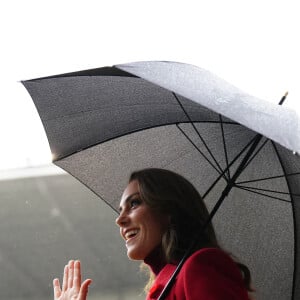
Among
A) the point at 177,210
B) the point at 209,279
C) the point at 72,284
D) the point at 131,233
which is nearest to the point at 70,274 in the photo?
the point at 72,284

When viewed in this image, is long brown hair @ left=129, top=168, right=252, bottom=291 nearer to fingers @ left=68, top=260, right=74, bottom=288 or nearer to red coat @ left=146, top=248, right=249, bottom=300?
red coat @ left=146, top=248, right=249, bottom=300

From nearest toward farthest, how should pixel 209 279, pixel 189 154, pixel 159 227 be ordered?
pixel 209 279, pixel 159 227, pixel 189 154

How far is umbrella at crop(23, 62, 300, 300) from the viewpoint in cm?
171

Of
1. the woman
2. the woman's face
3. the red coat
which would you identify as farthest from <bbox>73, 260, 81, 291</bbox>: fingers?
the red coat

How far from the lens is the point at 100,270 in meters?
3.41

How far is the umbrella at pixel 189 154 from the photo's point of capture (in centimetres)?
171

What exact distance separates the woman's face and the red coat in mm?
144

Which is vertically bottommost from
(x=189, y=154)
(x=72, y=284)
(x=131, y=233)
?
(x=72, y=284)

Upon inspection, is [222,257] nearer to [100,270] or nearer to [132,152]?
[132,152]

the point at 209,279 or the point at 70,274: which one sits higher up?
the point at 209,279

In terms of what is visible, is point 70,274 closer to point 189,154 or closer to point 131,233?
point 131,233

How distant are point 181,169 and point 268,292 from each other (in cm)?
37

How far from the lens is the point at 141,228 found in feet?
5.36

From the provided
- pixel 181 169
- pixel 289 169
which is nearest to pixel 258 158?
pixel 289 169
